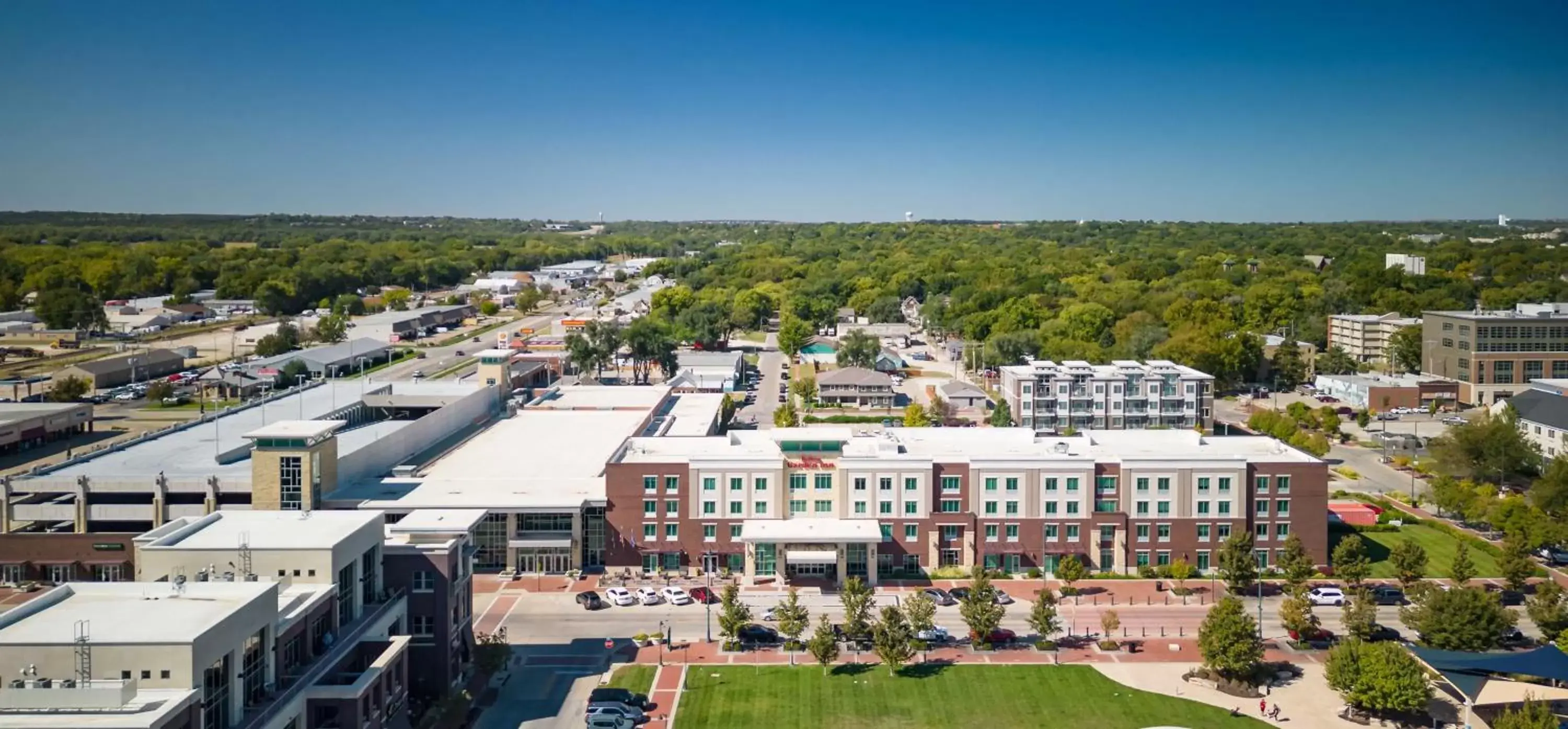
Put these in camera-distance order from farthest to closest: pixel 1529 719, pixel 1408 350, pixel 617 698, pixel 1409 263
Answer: pixel 1409 263 < pixel 1408 350 < pixel 617 698 < pixel 1529 719

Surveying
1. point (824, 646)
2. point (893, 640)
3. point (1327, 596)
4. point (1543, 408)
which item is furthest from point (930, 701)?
point (1543, 408)

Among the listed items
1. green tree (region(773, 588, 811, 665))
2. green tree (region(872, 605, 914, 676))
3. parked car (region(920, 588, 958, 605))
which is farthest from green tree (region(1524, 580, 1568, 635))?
green tree (region(773, 588, 811, 665))

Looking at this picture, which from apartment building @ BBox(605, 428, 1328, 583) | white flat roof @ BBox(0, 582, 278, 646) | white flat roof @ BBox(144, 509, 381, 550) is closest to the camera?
white flat roof @ BBox(0, 582, 278, 646)

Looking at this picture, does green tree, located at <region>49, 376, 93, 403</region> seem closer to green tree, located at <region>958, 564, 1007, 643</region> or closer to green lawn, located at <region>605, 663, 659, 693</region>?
green lawn, located at <region>605, 663, 659, 693</region>

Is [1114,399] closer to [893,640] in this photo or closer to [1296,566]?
[1296,566]

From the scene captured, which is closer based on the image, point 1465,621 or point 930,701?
point 930,701

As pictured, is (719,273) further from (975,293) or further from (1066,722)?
(1066,722)
